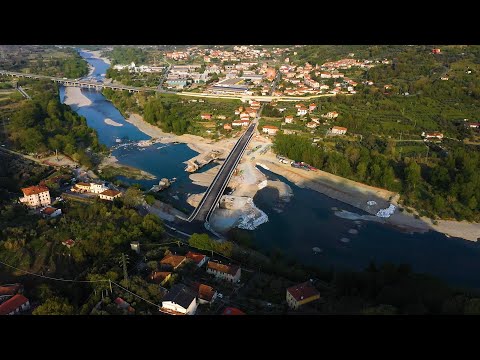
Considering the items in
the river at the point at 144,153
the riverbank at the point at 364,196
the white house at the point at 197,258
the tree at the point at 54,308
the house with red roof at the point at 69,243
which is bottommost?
the river at the point at 144,153

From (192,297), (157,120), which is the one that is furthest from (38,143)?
(192,297)

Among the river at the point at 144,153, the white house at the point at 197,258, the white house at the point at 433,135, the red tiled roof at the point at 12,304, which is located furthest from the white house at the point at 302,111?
the red tiled roof at the point at 12,304

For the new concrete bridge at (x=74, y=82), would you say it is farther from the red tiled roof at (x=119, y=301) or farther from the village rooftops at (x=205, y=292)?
the red tiled roof at (x=119, y=301)

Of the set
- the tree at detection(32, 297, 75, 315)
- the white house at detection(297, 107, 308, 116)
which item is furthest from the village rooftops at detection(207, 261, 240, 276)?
the white house at detection(297, 107, 308, 116)

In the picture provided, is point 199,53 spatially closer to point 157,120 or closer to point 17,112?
point 157,120

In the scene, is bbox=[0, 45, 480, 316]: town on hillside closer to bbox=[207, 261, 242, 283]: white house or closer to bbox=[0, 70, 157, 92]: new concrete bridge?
bbox=[207, 261, 242, 283]: white house

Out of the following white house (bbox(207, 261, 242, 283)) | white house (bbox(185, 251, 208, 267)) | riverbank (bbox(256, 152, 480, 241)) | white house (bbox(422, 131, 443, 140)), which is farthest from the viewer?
white house (bbox(422, 131, 443, 140))
